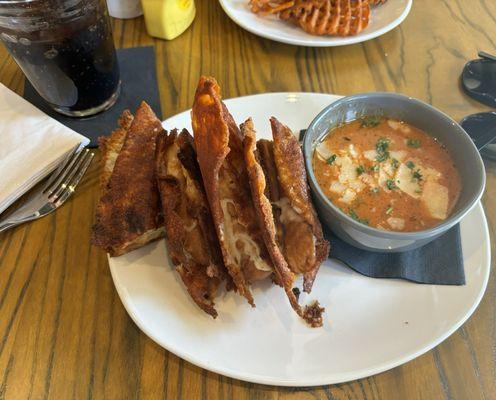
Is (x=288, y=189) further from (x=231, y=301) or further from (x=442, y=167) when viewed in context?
(x=442, y=167)

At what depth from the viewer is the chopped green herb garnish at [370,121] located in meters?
1.46

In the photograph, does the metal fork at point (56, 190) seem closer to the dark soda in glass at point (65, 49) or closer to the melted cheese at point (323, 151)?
the dark soda in glass at point (65, 49)

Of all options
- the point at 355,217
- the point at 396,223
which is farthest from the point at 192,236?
the point at 396,223

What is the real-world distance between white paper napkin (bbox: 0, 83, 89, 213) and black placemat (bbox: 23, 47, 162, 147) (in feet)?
0.44

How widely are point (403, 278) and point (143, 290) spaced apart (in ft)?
2.47

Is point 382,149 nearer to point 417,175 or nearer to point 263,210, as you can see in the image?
point 417,175

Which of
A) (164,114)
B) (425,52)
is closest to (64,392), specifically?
(164,114)

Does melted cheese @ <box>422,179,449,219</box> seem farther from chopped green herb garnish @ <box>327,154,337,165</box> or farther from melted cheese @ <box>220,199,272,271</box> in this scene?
melted cheese @ <box>220,199,272,271</box>

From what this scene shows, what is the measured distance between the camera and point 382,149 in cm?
141

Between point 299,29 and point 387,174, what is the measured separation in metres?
0.98

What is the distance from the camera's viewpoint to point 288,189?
1.11 metres

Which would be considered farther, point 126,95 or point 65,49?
point 126,95

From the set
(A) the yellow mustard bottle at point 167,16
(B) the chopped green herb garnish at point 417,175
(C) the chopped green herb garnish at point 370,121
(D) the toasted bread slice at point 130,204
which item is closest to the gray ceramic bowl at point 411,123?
(C) the chopped green herb garnish at point 370,121

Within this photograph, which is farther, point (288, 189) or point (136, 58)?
point (136, 58)
